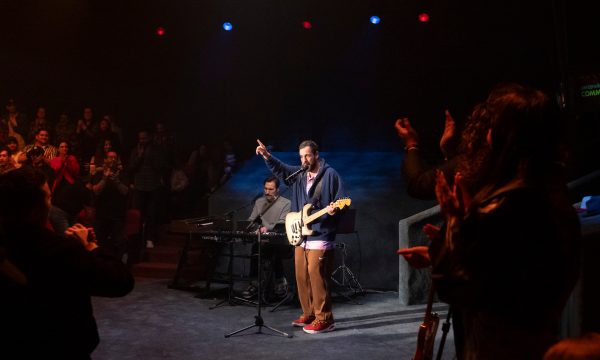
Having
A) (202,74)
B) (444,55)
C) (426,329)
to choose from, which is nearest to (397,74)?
(444,55)

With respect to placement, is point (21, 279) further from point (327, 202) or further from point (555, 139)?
point (327, 202)

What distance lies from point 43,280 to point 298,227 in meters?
4.45

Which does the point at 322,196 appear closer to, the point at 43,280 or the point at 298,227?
the point at 298,227

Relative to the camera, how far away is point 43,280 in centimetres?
235

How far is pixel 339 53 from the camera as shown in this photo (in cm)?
1418

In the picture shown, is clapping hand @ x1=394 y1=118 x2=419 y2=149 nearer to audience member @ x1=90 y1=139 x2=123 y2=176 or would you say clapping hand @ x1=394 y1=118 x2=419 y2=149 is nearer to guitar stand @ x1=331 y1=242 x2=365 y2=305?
guitar stand @ x1=331 y1=242 x2=365 y2=305

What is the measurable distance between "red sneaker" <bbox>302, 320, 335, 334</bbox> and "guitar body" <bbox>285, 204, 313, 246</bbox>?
0.87m

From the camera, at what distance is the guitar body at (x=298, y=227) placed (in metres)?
6.61

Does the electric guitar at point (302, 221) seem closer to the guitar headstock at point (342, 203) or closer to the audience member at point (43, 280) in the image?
the guitar headstock at point (342, 203)

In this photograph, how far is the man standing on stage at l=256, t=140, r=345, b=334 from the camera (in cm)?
658

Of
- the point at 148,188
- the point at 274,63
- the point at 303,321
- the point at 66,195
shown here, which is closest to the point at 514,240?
the point at 303,321

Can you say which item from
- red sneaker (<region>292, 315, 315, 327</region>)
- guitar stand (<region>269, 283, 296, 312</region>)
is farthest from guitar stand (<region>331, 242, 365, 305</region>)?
red sneaker (<region>292, 315, 315, 327</region>)

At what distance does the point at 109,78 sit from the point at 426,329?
47.2ft

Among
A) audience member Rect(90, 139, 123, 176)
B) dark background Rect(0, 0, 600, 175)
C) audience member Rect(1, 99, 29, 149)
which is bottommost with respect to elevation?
audience member Rect(90, 139, 123, 176)
